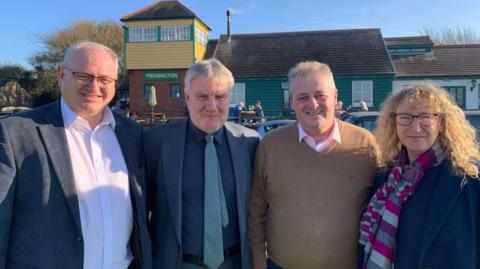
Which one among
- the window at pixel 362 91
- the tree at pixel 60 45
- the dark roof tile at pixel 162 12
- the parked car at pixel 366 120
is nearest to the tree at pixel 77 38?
the tree at pixel 60 45

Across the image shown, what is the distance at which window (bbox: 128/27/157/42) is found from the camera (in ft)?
74.7

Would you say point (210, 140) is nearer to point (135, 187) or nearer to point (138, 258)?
point (135, 187)

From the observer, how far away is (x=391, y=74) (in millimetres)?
20672

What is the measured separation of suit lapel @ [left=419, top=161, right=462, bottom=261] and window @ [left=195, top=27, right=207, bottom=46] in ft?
71.5

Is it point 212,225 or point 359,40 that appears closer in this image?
point 212,225

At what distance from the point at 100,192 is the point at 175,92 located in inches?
821

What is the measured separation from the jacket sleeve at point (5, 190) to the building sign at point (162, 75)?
21149 millimetres

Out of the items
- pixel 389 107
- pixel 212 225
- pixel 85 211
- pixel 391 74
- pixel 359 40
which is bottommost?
pixel 212 225

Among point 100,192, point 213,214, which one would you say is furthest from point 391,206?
point 100,192

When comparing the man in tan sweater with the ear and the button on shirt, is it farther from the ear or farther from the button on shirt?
the ear

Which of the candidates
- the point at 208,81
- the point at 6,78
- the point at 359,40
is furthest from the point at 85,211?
the point at 6,78

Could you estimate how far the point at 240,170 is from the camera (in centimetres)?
275

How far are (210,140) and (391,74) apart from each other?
20.1 meters

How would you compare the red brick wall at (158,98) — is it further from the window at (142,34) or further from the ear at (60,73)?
the ear at (60,73)
